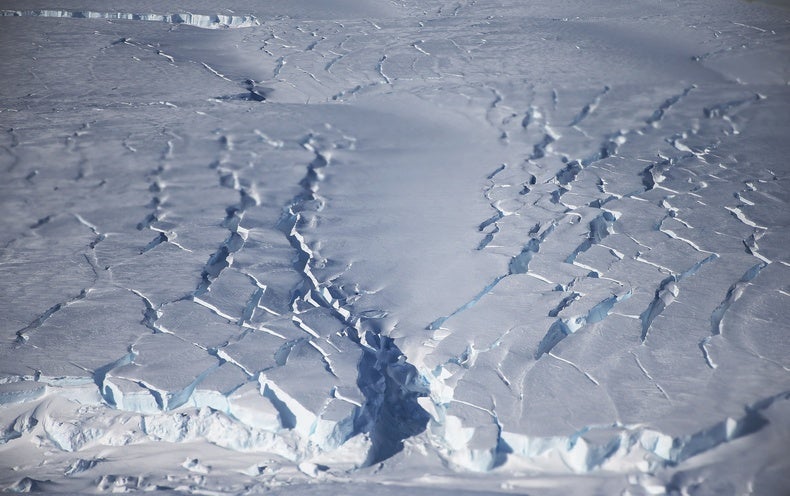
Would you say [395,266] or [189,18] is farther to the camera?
[189,18]

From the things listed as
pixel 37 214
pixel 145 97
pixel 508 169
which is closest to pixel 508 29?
pixel 508 169

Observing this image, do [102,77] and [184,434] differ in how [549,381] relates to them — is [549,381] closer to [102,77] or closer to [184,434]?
[184,434]

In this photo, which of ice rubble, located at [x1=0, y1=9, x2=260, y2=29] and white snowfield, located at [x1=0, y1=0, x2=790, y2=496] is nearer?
white snowfield, located at [x1=0, y1=0, x2=790, y2=496]

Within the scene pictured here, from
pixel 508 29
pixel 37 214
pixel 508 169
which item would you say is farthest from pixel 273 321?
pixel 508 29

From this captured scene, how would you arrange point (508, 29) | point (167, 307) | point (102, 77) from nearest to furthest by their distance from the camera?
point (167, 307), point (102, 77), point (508, 29)

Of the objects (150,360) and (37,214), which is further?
(37,214)

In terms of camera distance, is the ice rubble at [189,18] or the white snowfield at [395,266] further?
the ice rubble at [189,18]

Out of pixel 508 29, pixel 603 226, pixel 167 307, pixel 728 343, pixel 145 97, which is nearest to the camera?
pixel 728 343

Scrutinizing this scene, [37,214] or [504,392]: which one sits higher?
[504,392]
